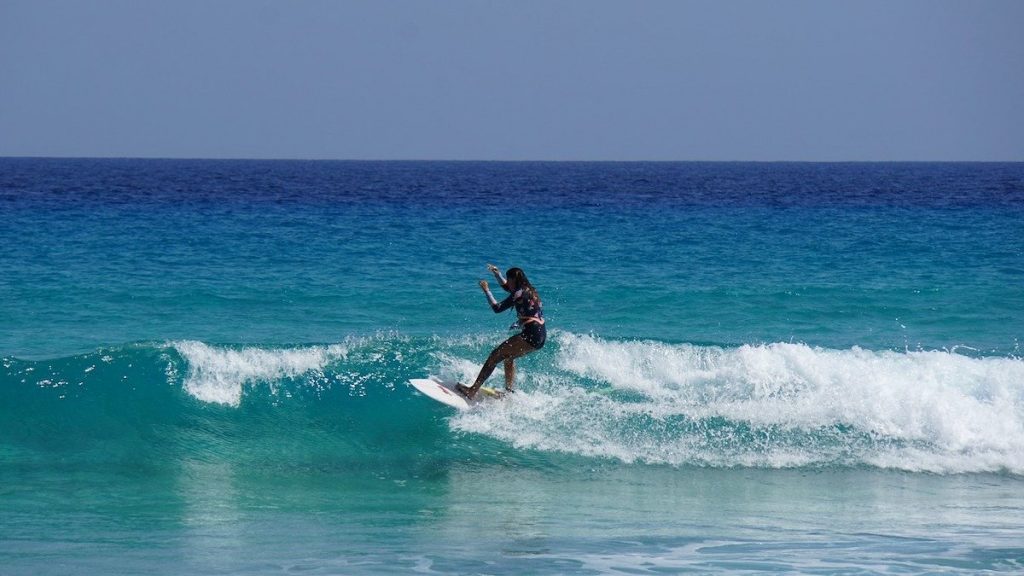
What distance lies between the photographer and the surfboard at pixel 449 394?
1354 cm

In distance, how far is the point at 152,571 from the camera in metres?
8.55

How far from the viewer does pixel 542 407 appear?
1393cm

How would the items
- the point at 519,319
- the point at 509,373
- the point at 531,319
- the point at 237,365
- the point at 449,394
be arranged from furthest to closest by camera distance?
the point at 237,365 < the point at 449,394 < the point at 509,373 < the point at 519,319 < the point at 531,319

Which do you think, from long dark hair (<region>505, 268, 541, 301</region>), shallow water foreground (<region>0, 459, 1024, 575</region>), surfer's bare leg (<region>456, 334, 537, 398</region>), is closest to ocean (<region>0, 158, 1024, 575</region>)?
shallow water foreground (<region>0, 459, 1024, 575</region>)

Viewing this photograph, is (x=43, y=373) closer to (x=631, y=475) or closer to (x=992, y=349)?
(x=631, y=475)

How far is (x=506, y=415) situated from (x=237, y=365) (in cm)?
409

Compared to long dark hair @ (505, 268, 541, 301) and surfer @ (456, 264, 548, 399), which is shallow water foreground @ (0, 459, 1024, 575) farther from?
long dark hair @ (505, 268, 541, 301)

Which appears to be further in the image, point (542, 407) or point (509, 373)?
point (542, 407)

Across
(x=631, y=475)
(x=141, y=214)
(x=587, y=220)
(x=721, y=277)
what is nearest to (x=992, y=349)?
(x=721, y=277)

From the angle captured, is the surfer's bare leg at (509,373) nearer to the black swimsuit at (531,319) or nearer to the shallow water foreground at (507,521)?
the black swimsuit at (531,319)

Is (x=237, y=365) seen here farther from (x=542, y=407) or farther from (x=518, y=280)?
(x=518, y=280)

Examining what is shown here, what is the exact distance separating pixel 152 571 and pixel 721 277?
56.2 feet

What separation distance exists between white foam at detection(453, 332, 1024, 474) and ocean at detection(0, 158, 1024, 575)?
47 mm

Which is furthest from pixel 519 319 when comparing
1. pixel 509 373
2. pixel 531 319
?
pixel 509 373
